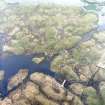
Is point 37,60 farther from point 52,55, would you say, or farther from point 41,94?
point 41,94

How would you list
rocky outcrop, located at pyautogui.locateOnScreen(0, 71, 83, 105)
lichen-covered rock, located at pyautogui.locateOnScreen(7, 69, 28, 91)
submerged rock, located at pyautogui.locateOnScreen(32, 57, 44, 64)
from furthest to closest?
submerged rock, located at pyautogui.locateOnScreen(32, 57, 44, 64) → lichen-covered rock, located at pyautogui.locateOnScreen(7, 69, 28, 91) → rocky outcrop, located at pyautogui.locateOnScreen(0, 71, 83, 105)

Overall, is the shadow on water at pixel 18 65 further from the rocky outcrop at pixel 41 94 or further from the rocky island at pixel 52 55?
the rocky outcrop at pixel 41 94

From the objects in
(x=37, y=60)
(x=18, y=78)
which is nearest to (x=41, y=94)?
(x=18, y=78)

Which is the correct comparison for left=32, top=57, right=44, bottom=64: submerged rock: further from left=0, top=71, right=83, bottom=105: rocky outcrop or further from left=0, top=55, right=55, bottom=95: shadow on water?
left=0, top=71, right=83, bottom=105: rocky outcrop

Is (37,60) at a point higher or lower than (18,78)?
higher

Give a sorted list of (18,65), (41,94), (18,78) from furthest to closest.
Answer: (18,65) → (18,78) → (41,94)

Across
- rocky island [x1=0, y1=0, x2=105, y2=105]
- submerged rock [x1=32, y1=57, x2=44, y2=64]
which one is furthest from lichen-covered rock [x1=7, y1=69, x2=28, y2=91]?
submerged rock [x1=32, y1=57, x2=44, y2=64]

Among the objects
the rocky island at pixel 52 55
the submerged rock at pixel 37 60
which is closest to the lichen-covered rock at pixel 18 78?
the rocky island at pixel 52 55
